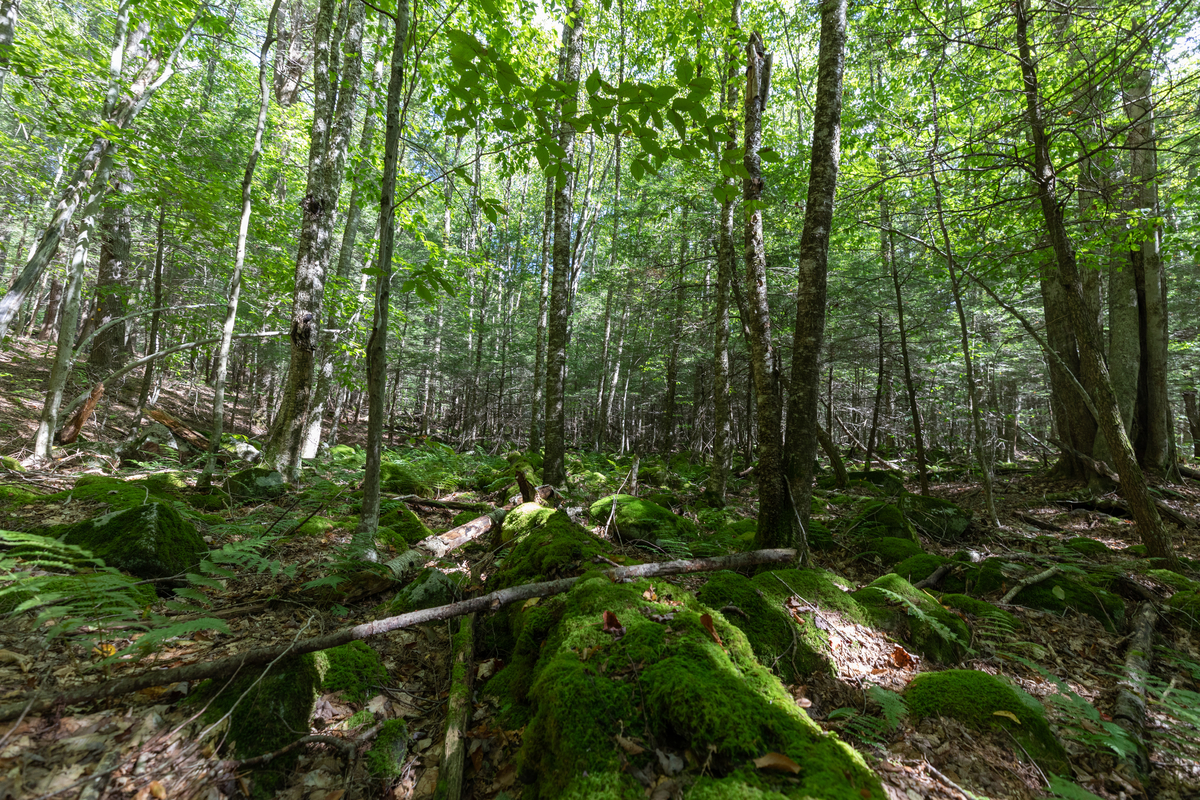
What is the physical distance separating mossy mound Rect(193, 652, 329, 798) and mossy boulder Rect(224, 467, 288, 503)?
4.89 m

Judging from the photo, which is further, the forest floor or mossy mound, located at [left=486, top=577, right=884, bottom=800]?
the forest floor

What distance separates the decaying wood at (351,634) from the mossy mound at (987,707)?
1507 mm


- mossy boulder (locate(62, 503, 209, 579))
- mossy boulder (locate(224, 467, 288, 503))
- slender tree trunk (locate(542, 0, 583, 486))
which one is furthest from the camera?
slender tree trunk (locate(542, 0, 583, 486))

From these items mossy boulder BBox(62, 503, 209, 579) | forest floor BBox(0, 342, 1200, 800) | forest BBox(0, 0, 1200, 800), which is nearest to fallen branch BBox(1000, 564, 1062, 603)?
forest BBox(0, 0, 1200, 800)

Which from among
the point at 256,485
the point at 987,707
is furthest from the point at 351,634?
the point at 256,485

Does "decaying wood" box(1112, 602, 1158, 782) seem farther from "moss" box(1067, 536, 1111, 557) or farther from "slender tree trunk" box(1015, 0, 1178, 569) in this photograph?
"moss" box(1067, 536, 1111, 557)

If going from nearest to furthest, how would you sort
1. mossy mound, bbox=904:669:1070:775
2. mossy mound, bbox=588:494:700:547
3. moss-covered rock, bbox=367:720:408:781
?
moss-covered rock, bbox=367:720:408:781, mossy mound, bbox=904:669:1070:775, mossy mound, bbox=588:494:700:547

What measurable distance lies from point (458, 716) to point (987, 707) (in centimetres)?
305

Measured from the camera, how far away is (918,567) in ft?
16.9

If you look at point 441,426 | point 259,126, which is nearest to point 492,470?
point 259,126

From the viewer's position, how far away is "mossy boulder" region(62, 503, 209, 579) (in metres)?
3.39

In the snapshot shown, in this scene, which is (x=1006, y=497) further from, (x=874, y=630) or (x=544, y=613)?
(x=544, y=613)

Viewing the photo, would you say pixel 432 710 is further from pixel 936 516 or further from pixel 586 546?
pixel 936 516

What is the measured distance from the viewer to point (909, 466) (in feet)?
52.6
